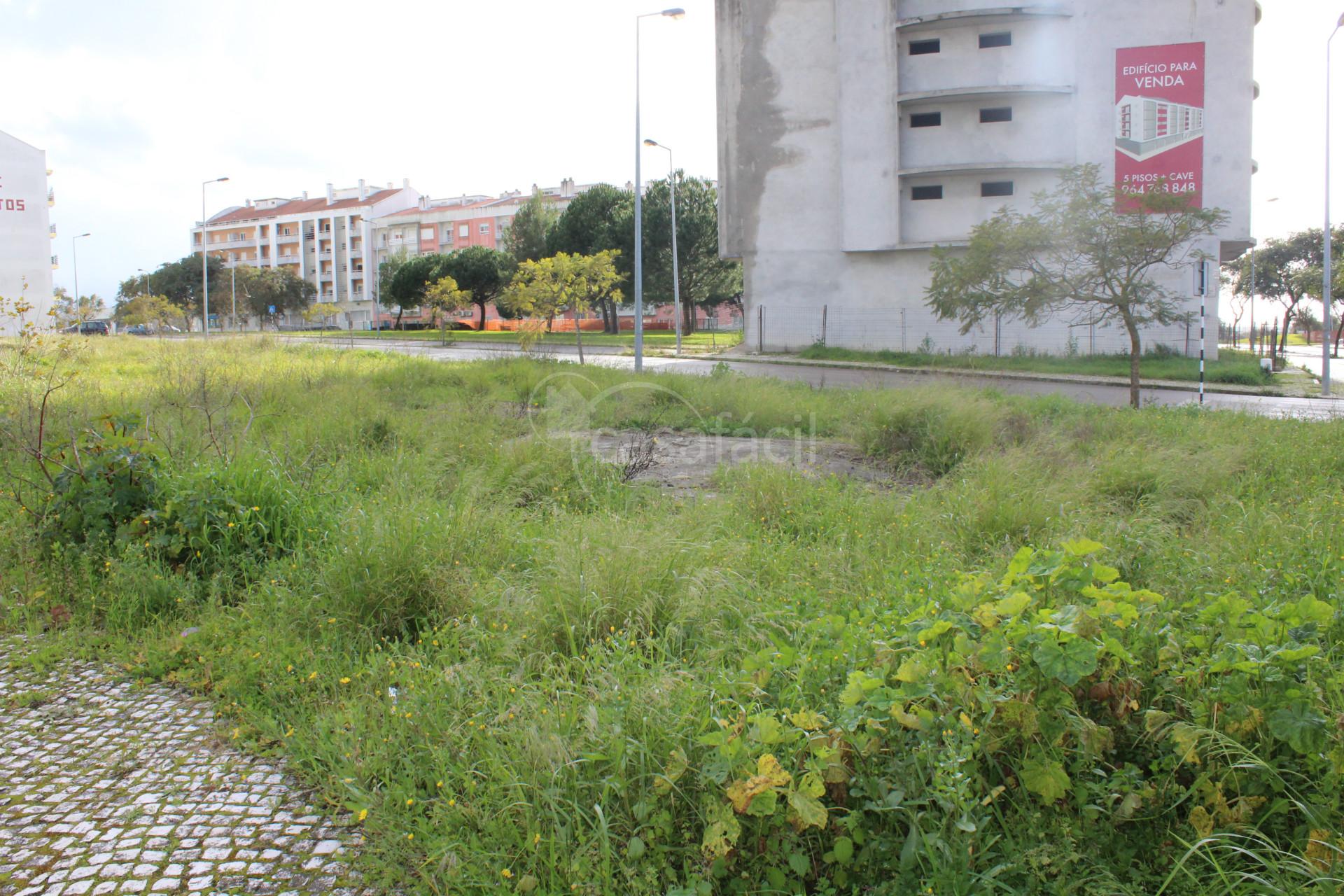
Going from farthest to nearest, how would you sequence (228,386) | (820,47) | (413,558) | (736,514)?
(820,47) < (228,386) < (736,514) < (413,558)

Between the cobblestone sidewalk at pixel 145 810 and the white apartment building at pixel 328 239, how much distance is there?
94961 mm

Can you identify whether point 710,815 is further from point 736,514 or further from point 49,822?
point 736,514

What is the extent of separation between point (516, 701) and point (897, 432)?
685 cm

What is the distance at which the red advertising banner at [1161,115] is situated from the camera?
29.9 m

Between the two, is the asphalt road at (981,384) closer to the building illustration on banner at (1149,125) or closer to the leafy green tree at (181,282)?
the building illustration on banner at (1149,125)

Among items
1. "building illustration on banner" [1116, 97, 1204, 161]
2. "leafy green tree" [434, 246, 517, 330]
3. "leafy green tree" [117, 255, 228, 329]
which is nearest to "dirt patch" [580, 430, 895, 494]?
"building illustration on banner" [1116, 97, 1204, 161]

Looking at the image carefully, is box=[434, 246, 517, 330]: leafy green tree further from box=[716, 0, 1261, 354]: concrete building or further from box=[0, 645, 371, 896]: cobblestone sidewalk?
box=[0, 645, 371, 896]: cobblestone sidewalk

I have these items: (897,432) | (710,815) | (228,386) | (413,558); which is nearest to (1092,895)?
(710,815)

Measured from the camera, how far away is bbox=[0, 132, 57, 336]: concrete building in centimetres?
3362

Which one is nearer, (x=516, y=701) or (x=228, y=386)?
(x=516, y=701)

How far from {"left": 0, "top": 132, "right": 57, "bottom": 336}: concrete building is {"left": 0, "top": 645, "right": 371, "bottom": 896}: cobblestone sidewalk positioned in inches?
Answer: 1450

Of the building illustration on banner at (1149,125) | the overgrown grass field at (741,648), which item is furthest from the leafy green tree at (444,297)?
the overgrown grass field at (741,648)

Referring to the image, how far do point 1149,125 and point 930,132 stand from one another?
7.40 m

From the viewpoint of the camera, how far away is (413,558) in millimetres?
4598
